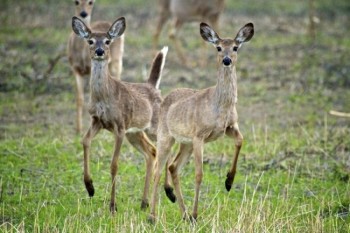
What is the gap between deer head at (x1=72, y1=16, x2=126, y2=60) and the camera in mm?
9750

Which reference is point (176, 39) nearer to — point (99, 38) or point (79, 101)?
point (79, 101)

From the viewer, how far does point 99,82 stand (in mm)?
9750

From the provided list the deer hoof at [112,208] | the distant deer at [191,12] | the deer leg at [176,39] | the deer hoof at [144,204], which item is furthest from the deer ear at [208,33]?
the distant deer at [191,12]

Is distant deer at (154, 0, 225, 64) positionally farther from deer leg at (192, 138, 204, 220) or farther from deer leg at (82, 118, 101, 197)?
deer leg at (192, 138, 204, 220)

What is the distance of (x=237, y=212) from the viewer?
9.08 metres

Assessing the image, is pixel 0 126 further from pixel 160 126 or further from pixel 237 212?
pixel 237 212

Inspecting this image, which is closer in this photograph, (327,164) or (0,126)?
(327,164)

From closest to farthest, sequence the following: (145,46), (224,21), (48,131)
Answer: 1. (48,131)
2. (145,46)
3. (224,21)

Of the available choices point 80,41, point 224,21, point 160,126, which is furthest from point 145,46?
point 160,126

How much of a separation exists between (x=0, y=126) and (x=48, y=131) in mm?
798

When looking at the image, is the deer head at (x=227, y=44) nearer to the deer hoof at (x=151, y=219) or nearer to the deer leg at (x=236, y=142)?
the deer leg at (x=236, y=142)

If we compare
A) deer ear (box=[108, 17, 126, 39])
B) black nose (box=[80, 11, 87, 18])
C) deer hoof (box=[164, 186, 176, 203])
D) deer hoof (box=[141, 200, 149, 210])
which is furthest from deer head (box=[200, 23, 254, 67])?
black nose (box=[80, 11, 87, 18])

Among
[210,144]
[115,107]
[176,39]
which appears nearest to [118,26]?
[115,107]

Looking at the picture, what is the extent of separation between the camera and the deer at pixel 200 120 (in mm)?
8953
